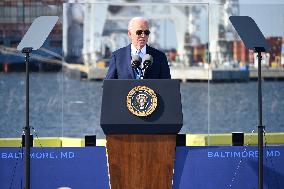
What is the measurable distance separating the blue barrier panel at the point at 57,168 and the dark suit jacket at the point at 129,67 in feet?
3.47

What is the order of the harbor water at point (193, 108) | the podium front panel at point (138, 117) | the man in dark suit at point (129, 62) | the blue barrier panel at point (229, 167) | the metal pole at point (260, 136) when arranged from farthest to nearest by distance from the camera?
the harbor water at point (193, 108) → the blue barrier panel at point (229, 167) → the metal pole at point (260, 136) → the man in dark suit at point (129, 62) → the podium front panel at point (138, 117)

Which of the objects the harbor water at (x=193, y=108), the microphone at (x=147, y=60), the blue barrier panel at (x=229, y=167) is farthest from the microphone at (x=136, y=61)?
the harbor water at (x=193, y=108)

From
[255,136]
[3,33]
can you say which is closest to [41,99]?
[3,33]

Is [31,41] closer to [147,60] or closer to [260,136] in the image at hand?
Answer: [147,60]

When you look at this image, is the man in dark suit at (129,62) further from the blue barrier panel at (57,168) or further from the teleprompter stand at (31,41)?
the blue barrier panel at (57,168)

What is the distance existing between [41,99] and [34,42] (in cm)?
4528

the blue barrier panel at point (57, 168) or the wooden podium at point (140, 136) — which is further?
the blue barrier panel at point (57, 168)

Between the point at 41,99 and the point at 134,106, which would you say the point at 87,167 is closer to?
the point at 134,106

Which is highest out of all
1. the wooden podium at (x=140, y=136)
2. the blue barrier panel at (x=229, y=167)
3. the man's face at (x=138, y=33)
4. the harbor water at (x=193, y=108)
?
the man's face at (x=138, y=33)

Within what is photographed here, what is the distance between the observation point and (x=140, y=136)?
6.86 m

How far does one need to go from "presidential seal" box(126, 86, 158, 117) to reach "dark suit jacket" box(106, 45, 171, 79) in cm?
31

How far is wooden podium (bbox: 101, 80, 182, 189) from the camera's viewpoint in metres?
6.84

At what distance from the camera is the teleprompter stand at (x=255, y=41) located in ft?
24.8

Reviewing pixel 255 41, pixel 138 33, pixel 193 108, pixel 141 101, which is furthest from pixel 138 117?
pixel 193 108
